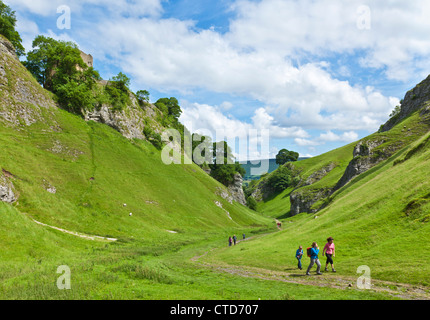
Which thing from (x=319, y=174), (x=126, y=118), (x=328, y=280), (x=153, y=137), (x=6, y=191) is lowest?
(x=328, y=280)

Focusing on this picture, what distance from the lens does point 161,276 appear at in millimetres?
24234

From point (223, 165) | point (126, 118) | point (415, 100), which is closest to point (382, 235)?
point (126, 118)

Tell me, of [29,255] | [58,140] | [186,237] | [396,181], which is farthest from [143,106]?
[396,181]

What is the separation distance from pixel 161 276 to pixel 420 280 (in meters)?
21.5

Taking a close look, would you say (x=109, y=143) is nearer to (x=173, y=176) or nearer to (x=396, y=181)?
(x=173, y=176)

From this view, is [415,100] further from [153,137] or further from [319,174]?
[153,137]

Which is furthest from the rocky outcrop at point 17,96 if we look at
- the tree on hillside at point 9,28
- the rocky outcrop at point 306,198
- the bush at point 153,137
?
the rocky outcrop at point 306,198

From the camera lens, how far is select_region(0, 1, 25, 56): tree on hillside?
281ft

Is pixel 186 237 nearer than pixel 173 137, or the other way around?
pixel 186 237

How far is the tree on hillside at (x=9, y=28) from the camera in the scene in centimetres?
8557

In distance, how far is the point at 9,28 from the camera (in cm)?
8694

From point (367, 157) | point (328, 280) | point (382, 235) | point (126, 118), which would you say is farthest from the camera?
point (126, 118)

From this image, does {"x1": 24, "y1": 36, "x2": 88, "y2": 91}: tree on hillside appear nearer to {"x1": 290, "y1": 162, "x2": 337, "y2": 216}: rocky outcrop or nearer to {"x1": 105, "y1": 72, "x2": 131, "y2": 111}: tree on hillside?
{"x1": 105, "y1": 72, "x2": 131, "y2": 111}: tree on hillside

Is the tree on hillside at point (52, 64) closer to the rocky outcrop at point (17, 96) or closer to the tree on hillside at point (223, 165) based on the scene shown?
the rocky outcrop at point (17, 96)
